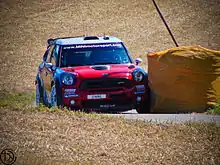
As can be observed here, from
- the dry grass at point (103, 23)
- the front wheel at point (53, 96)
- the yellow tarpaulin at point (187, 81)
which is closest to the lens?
the yellow tarpaulin at point (187, 81)

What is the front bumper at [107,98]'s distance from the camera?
14820mm

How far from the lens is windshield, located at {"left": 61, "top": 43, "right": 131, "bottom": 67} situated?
15.8 metres

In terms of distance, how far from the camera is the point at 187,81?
1468cm

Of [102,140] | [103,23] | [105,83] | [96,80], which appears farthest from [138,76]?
[103,23]

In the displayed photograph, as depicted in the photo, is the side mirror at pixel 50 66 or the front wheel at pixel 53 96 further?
the side mirror at pixel 50 66

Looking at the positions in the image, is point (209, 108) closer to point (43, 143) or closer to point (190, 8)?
point (43, 143)

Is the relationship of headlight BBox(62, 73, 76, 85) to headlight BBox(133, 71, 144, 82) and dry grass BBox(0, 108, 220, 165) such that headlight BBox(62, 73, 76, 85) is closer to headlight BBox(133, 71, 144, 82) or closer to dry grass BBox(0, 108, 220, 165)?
headlight BBox(133, 71, 144, 82)

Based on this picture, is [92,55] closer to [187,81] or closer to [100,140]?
[187,81]

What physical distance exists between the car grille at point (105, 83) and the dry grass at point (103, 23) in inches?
539

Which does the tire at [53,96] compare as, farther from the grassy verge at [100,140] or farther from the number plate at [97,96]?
the grassy verge at [100,140]

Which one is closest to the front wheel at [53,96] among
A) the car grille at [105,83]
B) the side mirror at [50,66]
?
the side mirror at [50,66]

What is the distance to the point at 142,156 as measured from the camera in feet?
31.3

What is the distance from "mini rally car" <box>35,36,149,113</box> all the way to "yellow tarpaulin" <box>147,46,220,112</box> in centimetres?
40

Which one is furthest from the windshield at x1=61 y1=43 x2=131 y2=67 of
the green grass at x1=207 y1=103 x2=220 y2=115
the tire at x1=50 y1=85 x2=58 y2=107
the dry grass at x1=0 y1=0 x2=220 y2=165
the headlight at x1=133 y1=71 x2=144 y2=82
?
the green grass at x1=207 y1=103 x2=220 y2=115
